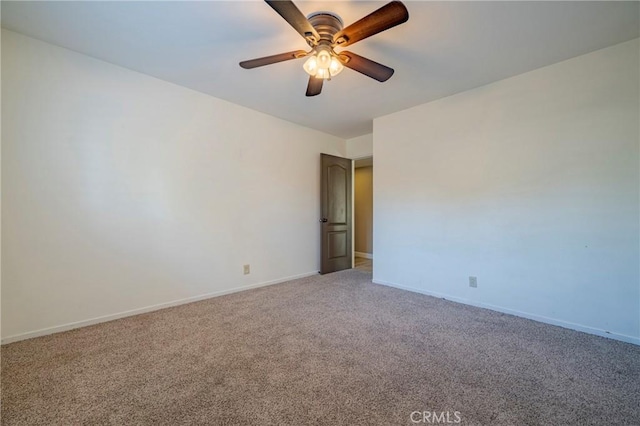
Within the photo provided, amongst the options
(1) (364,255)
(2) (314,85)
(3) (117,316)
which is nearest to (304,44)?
(2) (314,85)

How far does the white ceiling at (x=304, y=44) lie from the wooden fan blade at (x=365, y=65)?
302 millimetres

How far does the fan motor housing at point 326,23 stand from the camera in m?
1.75

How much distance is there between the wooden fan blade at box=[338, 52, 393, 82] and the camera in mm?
1837

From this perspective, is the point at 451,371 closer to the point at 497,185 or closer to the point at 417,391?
the point at 417,391

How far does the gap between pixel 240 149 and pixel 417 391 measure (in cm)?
320

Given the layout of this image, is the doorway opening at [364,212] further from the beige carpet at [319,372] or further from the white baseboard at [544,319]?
the beige carpet at [319,372]

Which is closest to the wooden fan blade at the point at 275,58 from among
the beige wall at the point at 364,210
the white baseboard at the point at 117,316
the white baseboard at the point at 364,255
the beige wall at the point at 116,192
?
the beige wall at the point at 116,192

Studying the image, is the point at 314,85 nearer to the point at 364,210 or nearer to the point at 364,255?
the point at 364,210

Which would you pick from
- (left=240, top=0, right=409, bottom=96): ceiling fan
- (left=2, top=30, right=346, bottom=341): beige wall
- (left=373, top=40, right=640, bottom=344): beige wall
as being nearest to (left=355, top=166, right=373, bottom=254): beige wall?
(left=373, top=40, right=640, bottom=344): beige wall

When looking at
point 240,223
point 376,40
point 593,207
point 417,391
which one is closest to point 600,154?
point 593,207

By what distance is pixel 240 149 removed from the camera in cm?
Answer: 349

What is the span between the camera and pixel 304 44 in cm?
220

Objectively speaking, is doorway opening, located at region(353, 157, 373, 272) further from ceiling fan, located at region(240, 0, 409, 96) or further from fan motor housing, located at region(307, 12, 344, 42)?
fan motor housing, located at region(307, 12, 344, 42)

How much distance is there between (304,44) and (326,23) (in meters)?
0.48
